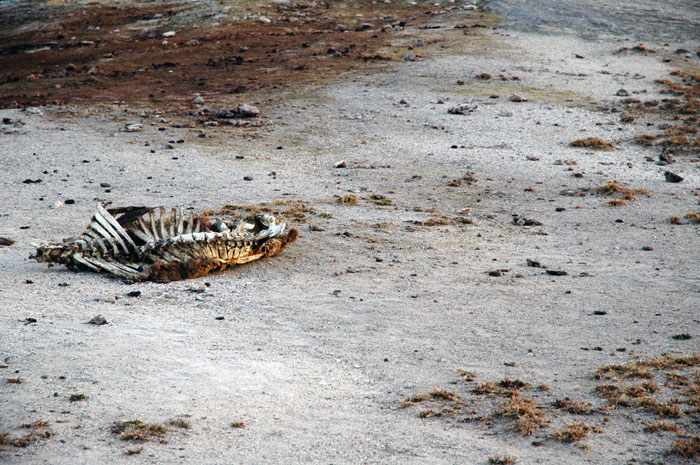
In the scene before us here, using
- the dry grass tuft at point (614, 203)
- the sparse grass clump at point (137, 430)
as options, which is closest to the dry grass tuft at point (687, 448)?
the sparse grass clump at point (137, 430)

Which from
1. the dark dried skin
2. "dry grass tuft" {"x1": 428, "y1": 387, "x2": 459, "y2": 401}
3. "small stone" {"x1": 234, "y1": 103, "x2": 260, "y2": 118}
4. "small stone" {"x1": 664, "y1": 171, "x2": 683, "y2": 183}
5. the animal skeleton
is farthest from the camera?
the dark dried skin

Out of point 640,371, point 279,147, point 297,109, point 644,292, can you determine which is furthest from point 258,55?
point 640,371

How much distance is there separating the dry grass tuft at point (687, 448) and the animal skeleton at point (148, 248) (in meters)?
4.64

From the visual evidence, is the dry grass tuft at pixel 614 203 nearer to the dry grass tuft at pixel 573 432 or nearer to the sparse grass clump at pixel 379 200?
the sparse grass clump at pixel 379 200

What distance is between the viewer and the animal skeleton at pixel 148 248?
6.71 meters

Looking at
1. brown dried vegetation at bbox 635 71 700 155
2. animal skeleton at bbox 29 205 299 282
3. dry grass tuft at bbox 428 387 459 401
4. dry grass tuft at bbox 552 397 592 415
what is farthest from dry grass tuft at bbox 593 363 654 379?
brown dried vegetation at bbox 635 71 700 155

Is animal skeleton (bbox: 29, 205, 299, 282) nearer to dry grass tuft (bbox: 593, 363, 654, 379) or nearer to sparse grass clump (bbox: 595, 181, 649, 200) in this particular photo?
dry grass tuft (bbox: 593, 363, 654, 379)

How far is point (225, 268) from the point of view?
7.25 m

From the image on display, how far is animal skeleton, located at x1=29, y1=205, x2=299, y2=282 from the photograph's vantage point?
264 inches

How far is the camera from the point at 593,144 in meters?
13.4

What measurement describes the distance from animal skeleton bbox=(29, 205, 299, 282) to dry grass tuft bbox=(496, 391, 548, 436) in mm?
3600

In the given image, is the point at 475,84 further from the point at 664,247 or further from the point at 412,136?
the point at 664,247

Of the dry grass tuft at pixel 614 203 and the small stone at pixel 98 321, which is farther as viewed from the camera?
the dry grass tuft at pixel 614 203

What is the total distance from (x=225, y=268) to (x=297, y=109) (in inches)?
348
